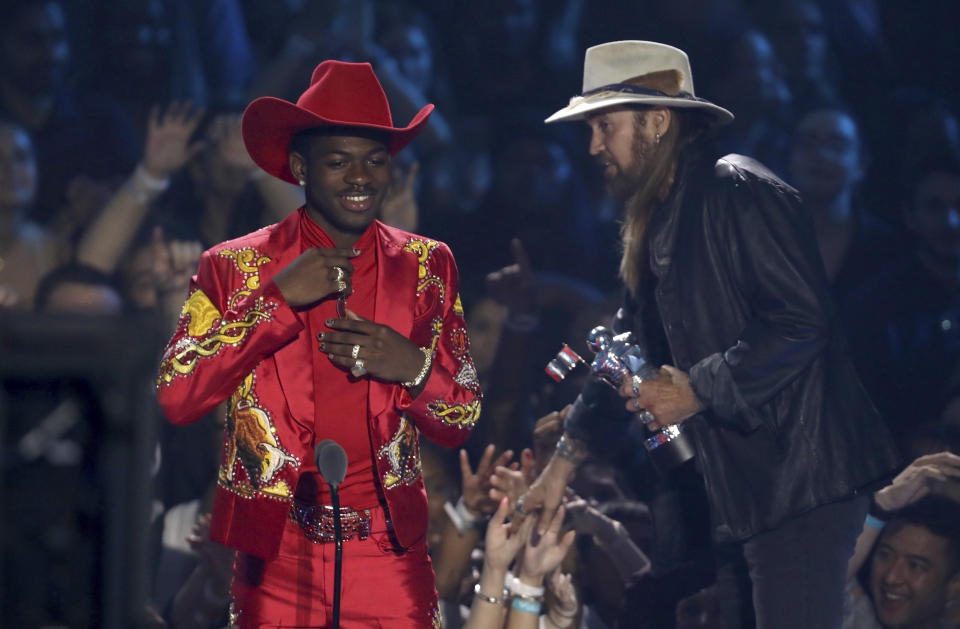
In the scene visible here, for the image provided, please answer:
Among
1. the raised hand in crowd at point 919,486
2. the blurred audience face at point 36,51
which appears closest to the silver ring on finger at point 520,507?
the raised hand in crowd at point 919,486

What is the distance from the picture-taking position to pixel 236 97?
5.82 m

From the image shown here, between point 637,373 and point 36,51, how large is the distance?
4.05 m

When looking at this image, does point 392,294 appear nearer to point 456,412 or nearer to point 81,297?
point 456,412

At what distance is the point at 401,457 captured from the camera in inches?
103

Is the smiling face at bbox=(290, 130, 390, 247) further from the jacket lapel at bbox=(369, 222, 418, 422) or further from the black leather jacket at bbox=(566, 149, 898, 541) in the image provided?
the black leather jacket at bbox=(566, 149, 898, 541)

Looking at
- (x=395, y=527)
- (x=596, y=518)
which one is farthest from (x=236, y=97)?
(x=395, y=527)

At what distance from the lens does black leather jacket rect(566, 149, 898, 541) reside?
10.4ft

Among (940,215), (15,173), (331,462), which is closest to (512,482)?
(331,462)

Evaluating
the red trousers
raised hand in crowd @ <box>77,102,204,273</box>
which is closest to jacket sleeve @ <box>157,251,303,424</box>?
the red trousers

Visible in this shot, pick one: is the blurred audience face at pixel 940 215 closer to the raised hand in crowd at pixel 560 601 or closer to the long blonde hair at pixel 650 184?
the long blonde hair at pixel 650 184

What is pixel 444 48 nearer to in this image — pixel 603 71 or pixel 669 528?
pixel 603 71

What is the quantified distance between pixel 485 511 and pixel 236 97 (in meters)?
2.68

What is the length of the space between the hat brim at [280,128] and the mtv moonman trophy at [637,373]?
1003 mm

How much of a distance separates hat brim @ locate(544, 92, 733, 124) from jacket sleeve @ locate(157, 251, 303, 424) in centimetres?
129
